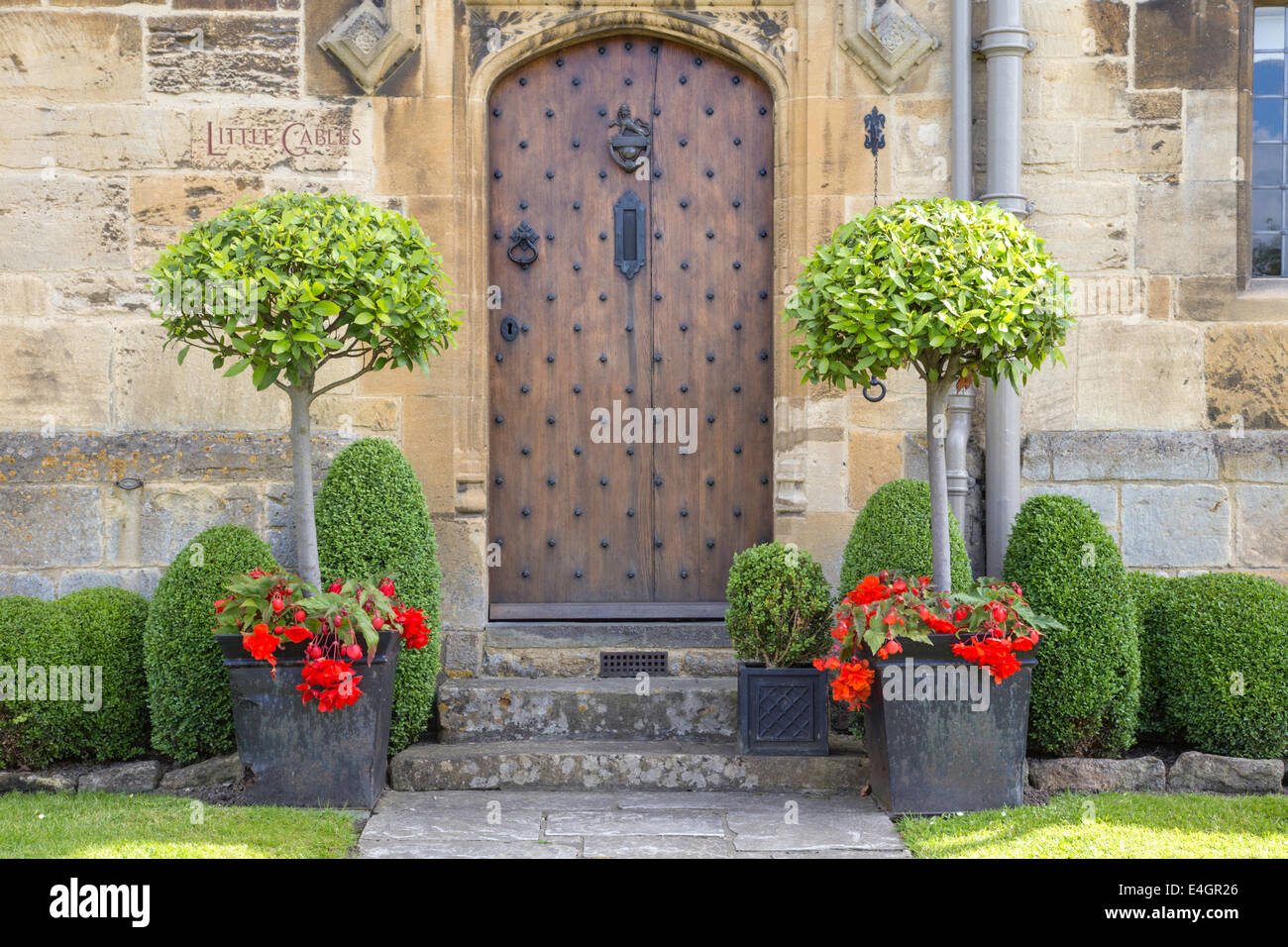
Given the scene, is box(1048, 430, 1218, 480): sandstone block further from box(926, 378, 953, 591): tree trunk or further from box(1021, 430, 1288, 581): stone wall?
box(926, 378, 953, 591): tree trunk

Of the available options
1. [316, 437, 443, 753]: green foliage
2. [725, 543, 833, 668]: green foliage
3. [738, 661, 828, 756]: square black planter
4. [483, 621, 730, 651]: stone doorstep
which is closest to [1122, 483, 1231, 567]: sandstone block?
[725, 543, 833, 668]: green foliage

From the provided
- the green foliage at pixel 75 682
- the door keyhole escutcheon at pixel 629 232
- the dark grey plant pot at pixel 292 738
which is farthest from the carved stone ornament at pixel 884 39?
the green foliage at pixel 75 682

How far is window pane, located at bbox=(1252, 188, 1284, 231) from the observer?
5.64 m

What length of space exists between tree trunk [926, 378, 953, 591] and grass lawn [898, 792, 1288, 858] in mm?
860

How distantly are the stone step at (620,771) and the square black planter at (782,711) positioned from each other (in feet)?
0.15

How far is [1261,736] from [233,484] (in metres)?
4.35

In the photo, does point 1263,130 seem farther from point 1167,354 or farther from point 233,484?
point 233,484

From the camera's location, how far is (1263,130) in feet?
18.5

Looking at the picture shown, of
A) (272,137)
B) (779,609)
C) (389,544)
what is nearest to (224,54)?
(272,137)

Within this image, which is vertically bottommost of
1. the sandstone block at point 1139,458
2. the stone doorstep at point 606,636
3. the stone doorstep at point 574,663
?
the stone doorstep at point 574,663

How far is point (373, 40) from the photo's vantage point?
5.20 meters

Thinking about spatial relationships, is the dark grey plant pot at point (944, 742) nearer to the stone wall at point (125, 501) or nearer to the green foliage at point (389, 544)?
the green foliage at point (389, 544)

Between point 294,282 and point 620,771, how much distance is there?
219cm

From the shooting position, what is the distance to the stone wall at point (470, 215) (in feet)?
17.2
